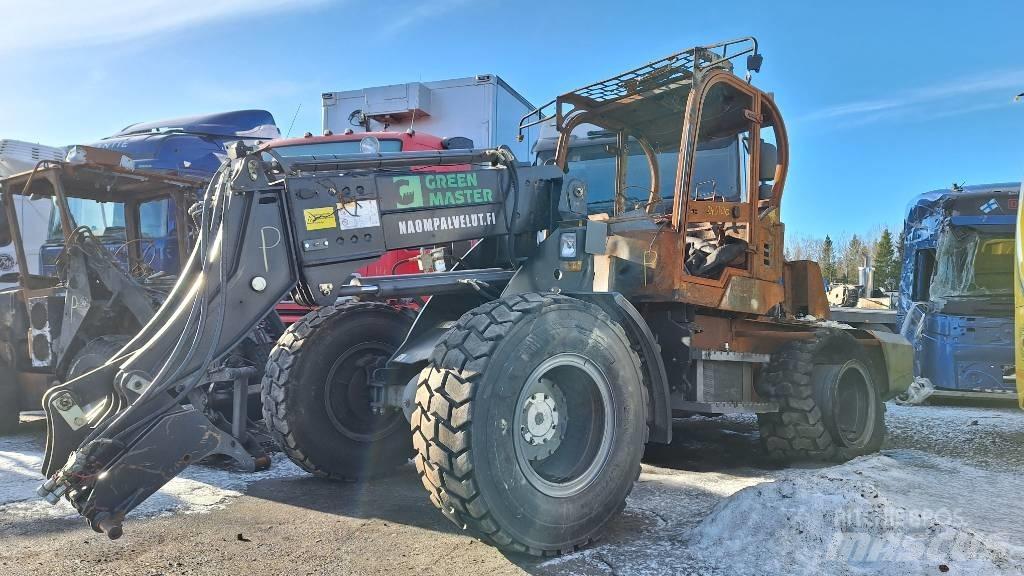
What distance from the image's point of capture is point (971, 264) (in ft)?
34.4

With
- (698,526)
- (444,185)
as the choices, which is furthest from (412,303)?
(698,526)

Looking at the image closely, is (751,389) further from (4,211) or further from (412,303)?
(4,211)

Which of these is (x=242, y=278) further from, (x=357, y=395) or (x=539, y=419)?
(x=357, y=395)

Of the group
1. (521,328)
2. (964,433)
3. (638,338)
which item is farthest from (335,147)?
(964,433)

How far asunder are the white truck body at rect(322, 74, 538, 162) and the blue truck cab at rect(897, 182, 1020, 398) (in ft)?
20.4

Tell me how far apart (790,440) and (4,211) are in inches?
318

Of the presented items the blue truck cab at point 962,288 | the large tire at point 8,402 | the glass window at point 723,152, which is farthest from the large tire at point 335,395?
the blue truck cab at point 962,288

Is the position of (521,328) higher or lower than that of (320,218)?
lower

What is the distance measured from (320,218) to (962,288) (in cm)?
998

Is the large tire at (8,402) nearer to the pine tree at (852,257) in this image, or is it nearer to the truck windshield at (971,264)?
the truck windshield at (971,264)

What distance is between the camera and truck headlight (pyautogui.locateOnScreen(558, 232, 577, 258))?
4629 mm

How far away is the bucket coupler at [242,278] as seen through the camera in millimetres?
3191

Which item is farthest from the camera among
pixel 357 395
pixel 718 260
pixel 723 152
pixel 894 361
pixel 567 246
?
pixel 894 361

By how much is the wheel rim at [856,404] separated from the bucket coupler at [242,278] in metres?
3.59
